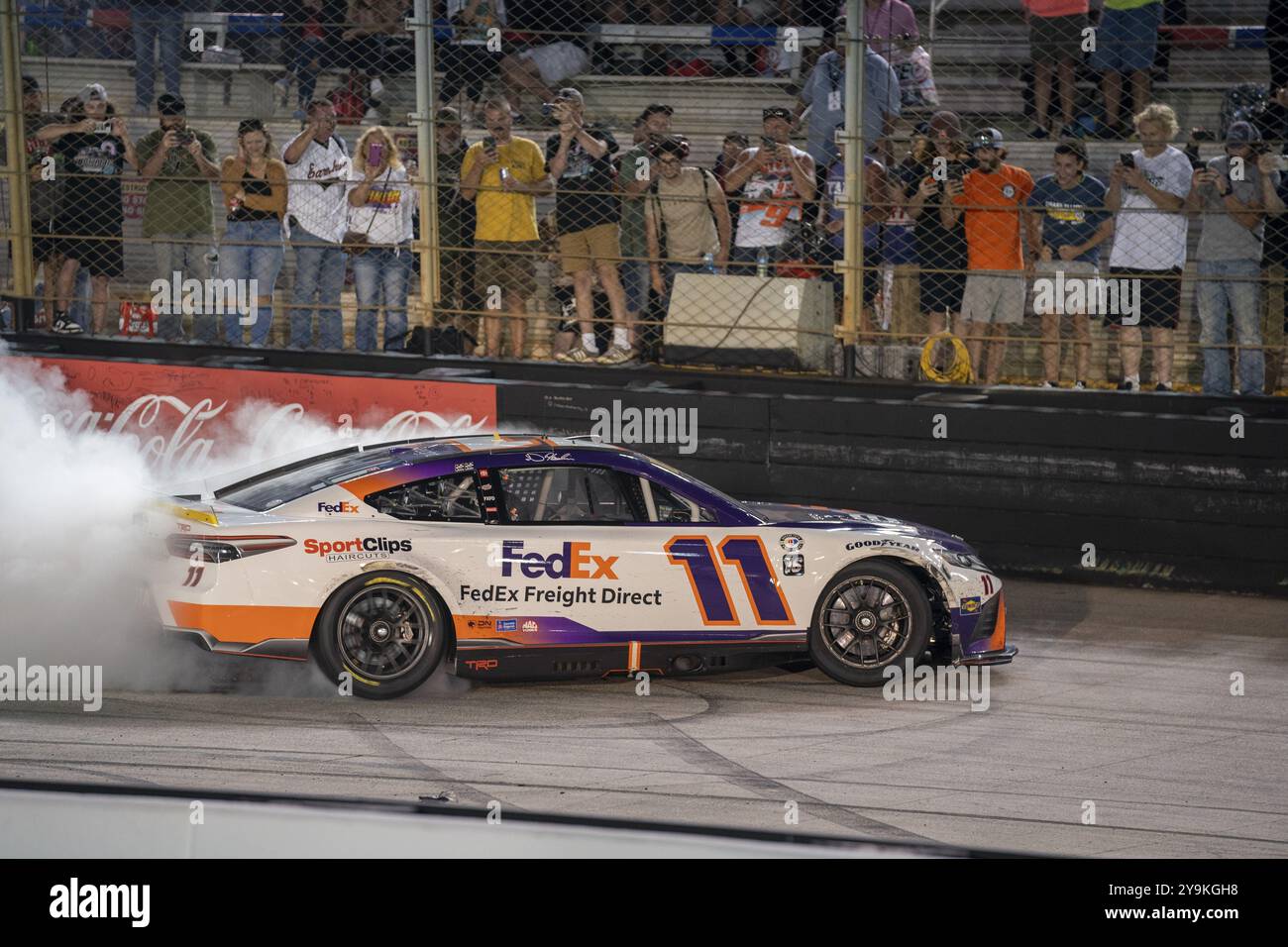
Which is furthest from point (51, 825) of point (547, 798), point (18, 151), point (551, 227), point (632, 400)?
point (18, 151)

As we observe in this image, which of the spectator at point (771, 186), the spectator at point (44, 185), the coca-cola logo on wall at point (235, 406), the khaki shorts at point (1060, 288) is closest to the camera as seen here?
the khaki shorts at point (1060, 288)

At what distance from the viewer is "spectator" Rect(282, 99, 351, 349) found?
13.0 metres

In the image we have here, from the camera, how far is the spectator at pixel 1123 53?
12648mm

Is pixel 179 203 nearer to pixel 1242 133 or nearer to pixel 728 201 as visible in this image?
pixel 728 201

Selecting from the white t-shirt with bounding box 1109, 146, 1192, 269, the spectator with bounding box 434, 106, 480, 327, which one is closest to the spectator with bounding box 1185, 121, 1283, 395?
the white t-shirt with bounding box 1109, 146, 1192, 269

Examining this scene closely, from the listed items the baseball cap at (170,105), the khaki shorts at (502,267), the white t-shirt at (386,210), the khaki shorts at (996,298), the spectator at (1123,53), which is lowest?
the khaki shorts at (996,298)

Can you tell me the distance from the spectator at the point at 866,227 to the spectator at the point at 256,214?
4.03 metres

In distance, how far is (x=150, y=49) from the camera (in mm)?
15875

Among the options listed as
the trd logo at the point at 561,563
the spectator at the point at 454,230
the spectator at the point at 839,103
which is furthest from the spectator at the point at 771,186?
the trd logo at the point at 561,563

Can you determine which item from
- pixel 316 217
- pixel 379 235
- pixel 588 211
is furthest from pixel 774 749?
pixel 316 217

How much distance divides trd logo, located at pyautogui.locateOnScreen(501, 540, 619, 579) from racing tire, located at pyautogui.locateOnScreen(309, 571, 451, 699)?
402 millimetres

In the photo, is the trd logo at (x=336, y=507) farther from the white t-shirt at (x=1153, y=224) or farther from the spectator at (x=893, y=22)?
the spectator at (x=893, y=22)

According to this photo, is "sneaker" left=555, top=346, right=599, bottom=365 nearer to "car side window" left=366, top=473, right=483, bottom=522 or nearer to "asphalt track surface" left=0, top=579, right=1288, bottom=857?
"asphalt track surface" left=0, top=579, right=1288, bottom=857

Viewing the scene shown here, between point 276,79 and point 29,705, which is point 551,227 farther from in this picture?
point 29,705
